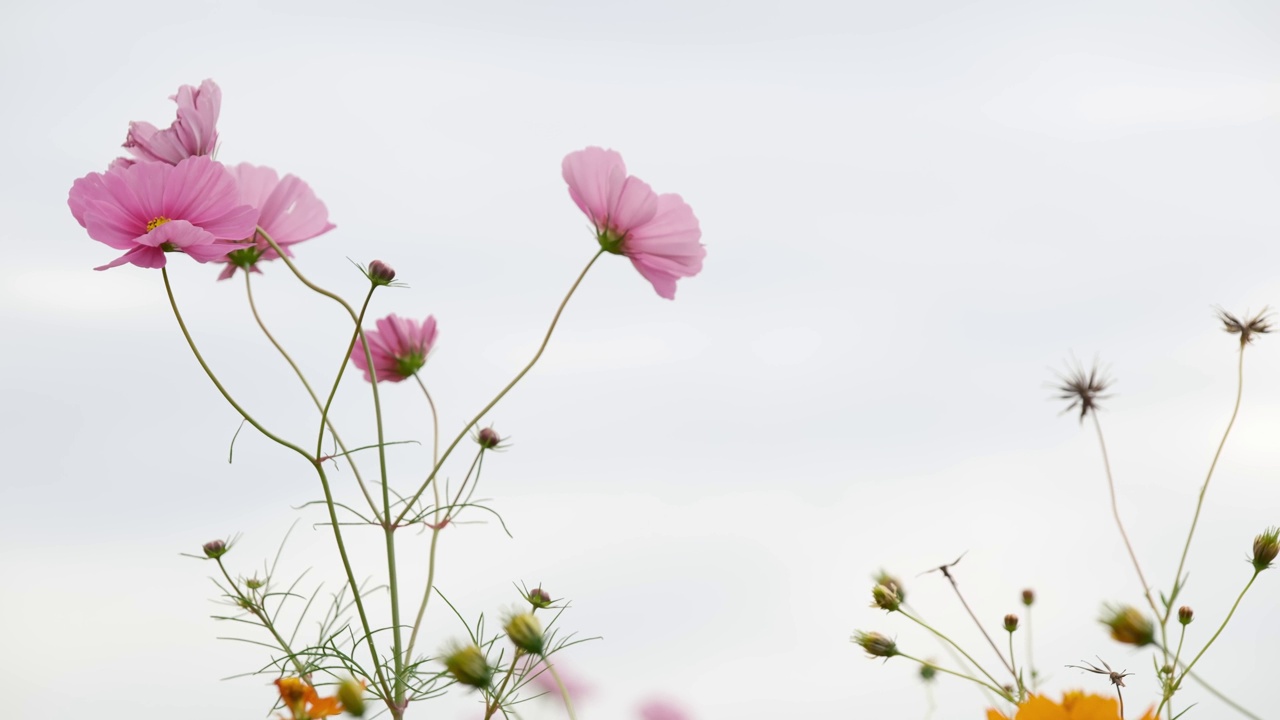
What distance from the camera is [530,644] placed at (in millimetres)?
670

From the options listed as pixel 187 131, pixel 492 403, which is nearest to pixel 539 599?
pixel 492 403

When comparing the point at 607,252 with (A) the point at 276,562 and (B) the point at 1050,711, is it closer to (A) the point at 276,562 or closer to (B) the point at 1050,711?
(A) the point at 276,562

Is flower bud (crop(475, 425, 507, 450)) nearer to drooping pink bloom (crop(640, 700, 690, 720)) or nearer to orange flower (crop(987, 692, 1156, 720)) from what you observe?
drooping pink bloom (crop(640, 700, 690, 720))

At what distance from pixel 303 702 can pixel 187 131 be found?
572 mm

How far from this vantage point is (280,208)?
1.08m

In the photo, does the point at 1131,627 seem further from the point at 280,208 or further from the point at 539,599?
the point at 280,208

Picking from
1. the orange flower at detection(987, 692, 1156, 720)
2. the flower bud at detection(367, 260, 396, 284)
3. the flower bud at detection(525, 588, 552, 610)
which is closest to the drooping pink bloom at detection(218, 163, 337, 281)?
the flower bud at detection(367, 260, 396, 284)

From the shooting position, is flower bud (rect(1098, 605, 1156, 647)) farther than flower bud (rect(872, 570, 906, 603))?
No

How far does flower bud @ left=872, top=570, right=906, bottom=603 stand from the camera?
36.4 inches

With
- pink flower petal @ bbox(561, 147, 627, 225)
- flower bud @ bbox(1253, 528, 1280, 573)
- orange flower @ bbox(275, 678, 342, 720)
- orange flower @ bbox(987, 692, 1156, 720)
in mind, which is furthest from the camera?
pink flower petal @ bbox(561, 147, 627, 225)

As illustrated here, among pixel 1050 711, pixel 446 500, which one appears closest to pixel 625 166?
pixel 446 500

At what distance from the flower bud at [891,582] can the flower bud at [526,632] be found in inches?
15.2

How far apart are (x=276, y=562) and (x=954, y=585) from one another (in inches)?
28.4

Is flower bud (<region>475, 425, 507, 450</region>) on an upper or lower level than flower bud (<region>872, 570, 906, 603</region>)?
upper
